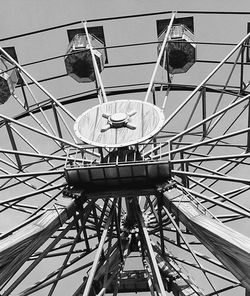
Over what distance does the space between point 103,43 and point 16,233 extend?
14.3m

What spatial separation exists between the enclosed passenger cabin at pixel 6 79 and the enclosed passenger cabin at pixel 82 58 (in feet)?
7.63

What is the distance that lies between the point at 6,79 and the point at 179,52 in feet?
24.2

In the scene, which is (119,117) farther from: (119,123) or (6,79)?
(6,79)

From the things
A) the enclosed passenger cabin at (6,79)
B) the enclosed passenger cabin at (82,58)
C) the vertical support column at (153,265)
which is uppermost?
the enclosed passenger cabin at (82,58)

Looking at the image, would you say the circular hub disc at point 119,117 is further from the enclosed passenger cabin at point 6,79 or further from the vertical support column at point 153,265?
the enclosed passenger cabin at point 6,79

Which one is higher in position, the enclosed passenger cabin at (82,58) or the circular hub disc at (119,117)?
the enclosed passenger cabin at (82,58)

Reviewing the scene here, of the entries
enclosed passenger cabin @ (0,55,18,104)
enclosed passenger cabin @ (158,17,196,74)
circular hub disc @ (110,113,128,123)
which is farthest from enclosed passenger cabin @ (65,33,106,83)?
circular hub disc @ (110,113,128,123)

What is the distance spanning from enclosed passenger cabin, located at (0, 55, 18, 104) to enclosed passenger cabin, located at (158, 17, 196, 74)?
639cm

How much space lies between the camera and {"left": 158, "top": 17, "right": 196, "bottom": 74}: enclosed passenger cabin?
24.3m

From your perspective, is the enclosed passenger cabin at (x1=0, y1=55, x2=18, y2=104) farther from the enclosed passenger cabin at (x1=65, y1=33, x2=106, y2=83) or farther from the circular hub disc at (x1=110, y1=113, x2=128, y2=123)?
the circular hub disc at (x1=110, y1=113, x2=128, y2=123)

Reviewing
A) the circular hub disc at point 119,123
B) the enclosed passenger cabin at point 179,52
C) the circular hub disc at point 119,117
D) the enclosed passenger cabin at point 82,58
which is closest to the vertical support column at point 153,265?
the circular hub disc at point 119,123

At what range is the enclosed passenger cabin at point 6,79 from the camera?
949 inches

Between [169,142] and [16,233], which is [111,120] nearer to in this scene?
[169,142]

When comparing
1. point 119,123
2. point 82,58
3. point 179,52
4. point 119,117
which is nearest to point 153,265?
point 119,123
